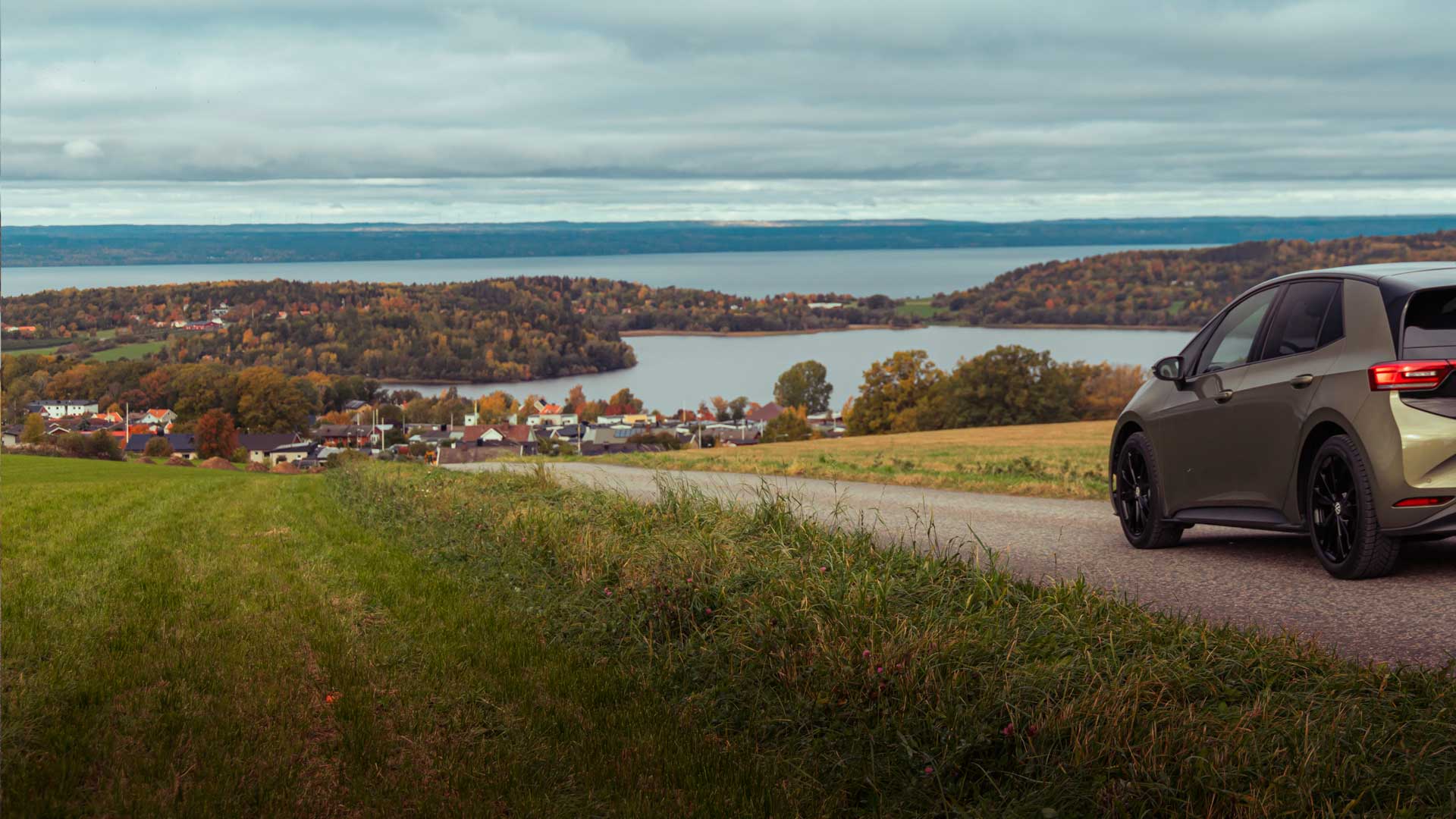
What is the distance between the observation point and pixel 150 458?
214 feet

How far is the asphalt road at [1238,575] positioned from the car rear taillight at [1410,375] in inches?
43.2

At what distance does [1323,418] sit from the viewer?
6.56 m

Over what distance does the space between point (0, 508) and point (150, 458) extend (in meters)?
55.8

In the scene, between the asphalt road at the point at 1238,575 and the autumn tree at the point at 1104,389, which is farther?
the autumn tree at the point at 1104,389

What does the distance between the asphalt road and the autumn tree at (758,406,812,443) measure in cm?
6470

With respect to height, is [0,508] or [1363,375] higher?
[1363,375]

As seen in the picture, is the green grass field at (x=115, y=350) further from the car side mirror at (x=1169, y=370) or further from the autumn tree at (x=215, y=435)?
the car side mirror at (x=1169, y=370)

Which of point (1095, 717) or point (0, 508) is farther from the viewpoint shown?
point (0, 508)

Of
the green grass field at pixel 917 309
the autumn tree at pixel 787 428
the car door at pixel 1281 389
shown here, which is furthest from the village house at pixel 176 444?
the green grass field at pixel 917 309

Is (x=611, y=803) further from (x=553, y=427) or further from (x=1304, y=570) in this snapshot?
(x=553, y=427)

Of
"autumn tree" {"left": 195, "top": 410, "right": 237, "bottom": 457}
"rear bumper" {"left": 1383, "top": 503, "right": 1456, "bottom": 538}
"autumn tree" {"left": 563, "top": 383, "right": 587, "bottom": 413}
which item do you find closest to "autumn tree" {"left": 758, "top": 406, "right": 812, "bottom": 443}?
"autumn tree" {"left": 563, "top": 383, "right": 587, "bottom": 413}

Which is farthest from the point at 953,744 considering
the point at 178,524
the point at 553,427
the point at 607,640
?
the point at 553,427

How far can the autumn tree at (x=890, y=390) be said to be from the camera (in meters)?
77.9

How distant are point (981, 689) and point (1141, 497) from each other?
476 centimetres
